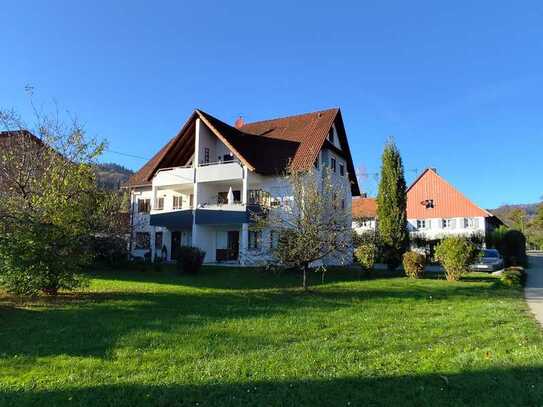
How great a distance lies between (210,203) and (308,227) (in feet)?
55.6

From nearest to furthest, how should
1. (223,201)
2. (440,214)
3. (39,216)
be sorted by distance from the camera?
1. (39,216)
2. (223,201)
3. (440,214)

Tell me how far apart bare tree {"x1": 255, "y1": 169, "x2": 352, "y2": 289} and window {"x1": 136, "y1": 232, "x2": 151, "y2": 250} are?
19.6 m

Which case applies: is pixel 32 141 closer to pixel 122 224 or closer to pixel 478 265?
pixel 122 224

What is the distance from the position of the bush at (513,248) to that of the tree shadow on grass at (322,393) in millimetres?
31789

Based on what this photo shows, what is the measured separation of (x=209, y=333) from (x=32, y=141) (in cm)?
1365

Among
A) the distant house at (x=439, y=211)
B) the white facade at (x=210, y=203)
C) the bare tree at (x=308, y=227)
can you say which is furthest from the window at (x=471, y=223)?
the bare tree at (x=308, y=227)

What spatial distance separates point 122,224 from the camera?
2708 cm

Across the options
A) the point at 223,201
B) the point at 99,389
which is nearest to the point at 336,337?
the point at 99,389

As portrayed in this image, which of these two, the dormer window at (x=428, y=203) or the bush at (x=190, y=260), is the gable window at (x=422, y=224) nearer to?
the dormer window at (x=428, y=203)

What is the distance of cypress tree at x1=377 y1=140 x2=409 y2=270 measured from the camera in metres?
25.2

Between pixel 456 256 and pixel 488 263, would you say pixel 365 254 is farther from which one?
pixel 488 263

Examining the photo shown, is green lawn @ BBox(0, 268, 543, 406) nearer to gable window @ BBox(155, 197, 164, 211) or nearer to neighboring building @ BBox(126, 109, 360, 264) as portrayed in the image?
neighboring building @ BBox(126, 109, 360, 264)

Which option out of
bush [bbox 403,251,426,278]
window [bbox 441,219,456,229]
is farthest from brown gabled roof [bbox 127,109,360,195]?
window [bbox 441,219,456,229]

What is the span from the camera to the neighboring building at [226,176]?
2748cm
